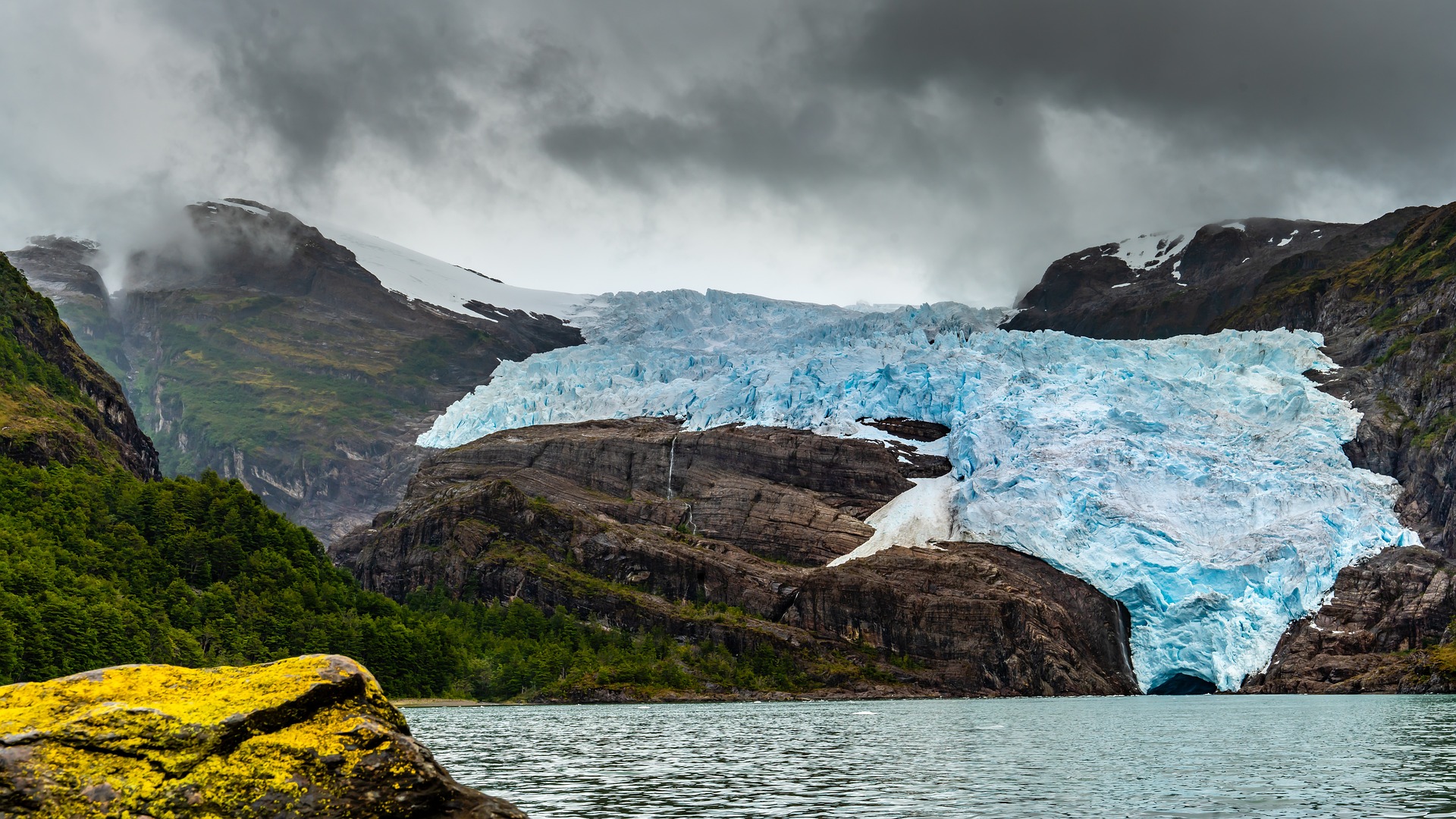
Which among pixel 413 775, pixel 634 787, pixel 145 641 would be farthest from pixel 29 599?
pixel 413 775

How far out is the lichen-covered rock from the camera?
23.1 metres

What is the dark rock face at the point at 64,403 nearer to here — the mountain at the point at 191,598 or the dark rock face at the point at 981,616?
the mountain at the point at 191,598

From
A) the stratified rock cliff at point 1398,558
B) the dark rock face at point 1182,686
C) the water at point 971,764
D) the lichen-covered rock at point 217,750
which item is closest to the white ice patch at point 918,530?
the dark rock face at point 1182,686

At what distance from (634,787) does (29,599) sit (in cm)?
6329

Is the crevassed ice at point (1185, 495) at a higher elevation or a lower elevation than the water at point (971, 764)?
higher

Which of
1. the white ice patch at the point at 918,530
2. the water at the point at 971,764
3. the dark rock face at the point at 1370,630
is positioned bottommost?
the water at the point at 971,764

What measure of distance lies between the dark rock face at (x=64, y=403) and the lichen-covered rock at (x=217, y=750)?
383ft

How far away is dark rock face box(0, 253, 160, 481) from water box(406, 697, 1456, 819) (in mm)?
63987

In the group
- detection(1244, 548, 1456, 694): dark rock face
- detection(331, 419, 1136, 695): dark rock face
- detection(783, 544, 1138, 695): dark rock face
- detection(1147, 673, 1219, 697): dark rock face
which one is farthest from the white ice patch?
detection(1244, 548, 1456, 694): dark rock face

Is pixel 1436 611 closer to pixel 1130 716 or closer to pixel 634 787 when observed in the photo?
pixel 1130 716

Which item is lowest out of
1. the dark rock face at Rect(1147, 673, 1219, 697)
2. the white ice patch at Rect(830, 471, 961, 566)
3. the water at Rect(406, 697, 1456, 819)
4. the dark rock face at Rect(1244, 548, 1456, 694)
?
the water at Rect(406, 697, 1456, 819)

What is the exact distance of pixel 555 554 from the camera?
19150cm

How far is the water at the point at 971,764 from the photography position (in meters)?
35.4

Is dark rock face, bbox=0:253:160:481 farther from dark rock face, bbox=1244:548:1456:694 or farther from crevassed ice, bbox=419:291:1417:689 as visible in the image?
dark rock face, bbox=1244:548:1456:694
